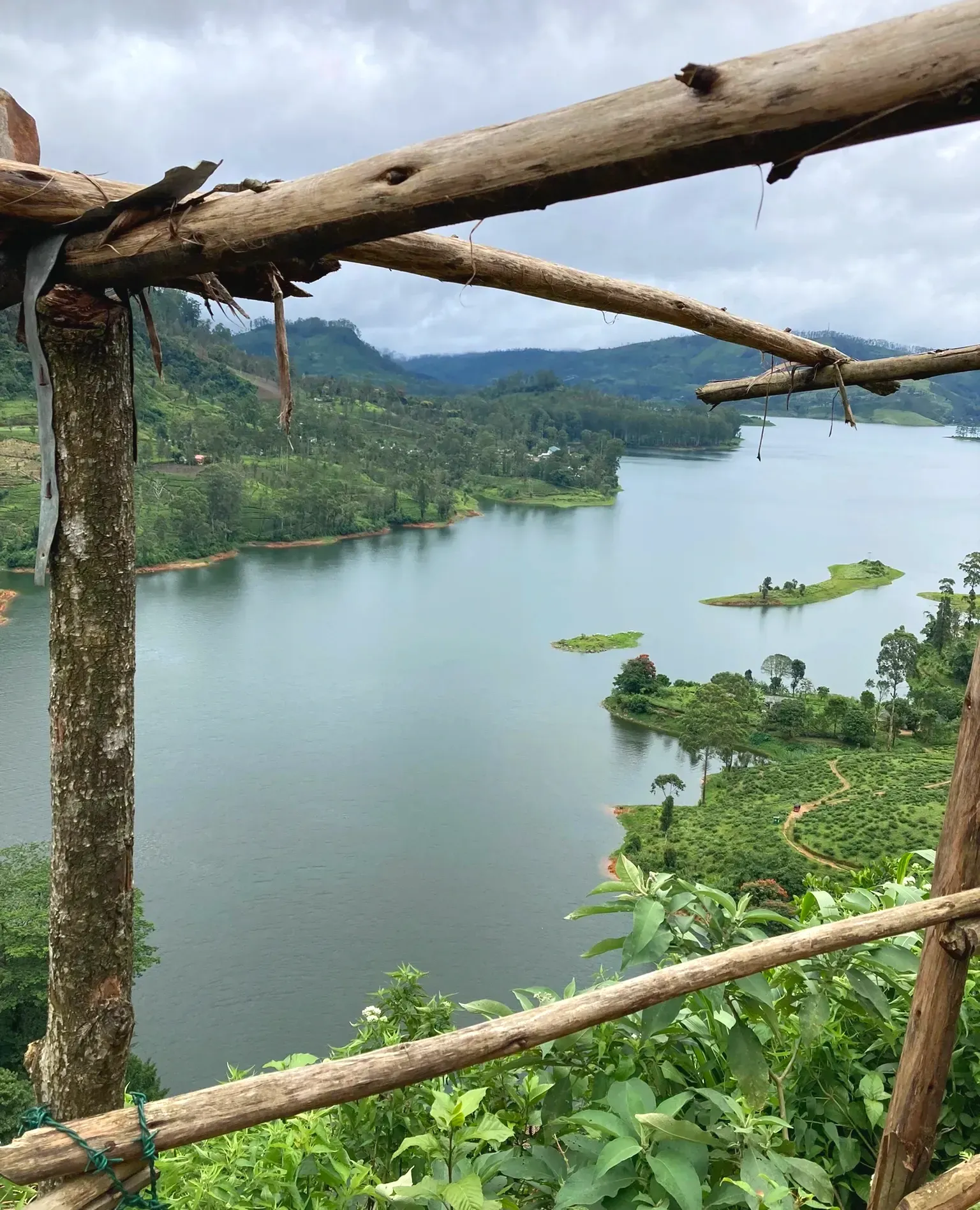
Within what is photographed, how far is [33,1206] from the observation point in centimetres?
89

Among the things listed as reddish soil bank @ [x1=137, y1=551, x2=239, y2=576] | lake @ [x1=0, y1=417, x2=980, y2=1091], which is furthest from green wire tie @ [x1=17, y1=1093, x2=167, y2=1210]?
reddish soil bank @ [x1=137, y1=551, x2=239, y2=576]

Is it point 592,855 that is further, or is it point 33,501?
point 33,501

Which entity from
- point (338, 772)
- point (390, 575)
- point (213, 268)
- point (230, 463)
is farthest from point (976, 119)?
point (230, 463)

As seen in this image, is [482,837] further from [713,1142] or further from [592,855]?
[713,1142]

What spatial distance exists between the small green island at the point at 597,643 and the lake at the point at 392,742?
0.30 meters

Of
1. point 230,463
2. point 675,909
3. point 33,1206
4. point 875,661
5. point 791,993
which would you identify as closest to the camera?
point 33,1206

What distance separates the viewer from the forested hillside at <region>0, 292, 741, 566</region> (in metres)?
27.3

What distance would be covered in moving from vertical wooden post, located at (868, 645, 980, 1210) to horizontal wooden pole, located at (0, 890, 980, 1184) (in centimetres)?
48

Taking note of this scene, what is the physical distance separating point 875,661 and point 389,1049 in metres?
22.6

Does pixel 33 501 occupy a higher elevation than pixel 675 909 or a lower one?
lower

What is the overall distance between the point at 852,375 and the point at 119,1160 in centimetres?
215

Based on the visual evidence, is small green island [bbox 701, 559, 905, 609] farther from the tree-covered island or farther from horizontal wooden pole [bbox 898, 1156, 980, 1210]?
horizontal wooden pole [bbox 898, 1156, 980, 1210]

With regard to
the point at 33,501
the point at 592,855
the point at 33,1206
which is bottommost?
the point at 592,855

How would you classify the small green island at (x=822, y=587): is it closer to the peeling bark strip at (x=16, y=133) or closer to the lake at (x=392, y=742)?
the lake at (x=392, y=742)
